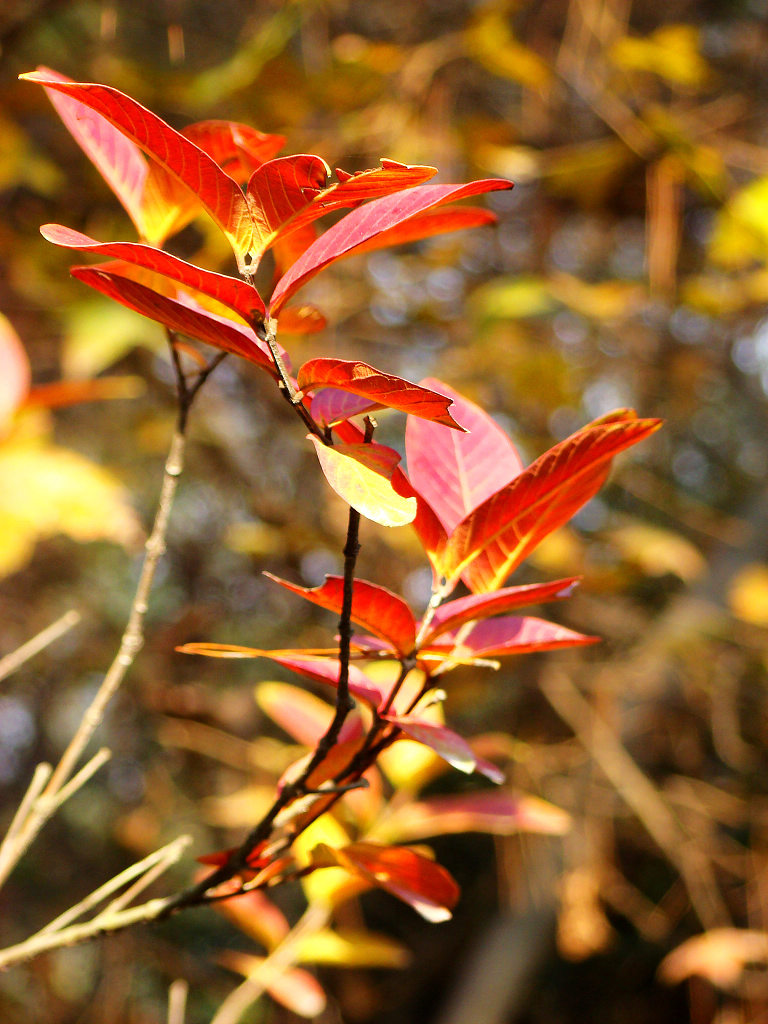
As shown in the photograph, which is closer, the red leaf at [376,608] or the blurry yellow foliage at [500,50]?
the red leaf at [376,608]

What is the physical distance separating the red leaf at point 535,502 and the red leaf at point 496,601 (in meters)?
0.01

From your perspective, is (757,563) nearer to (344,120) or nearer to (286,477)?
(286,477)

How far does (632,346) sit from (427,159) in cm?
54

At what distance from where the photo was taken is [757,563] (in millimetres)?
1605

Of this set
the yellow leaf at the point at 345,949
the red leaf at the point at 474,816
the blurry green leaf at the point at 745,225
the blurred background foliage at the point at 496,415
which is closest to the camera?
the red leaf at the point at 474,816

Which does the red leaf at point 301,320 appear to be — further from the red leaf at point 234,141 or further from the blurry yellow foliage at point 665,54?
the blurry yellow foliage at point 665,54

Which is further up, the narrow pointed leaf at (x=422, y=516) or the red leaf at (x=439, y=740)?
the narrow pointed leaf at (x=422, y=516)

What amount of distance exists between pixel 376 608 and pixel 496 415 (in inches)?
45.6

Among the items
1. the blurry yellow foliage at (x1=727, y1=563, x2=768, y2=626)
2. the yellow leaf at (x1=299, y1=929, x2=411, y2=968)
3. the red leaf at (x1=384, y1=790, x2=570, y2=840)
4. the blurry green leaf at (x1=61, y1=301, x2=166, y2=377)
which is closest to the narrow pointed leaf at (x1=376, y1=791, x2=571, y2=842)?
the red leaf at (x1=384, y1=790, x2=570, y2=840)

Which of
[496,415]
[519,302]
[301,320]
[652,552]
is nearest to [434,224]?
[301,320]

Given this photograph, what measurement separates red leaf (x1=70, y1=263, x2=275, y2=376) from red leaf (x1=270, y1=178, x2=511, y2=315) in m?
0.02

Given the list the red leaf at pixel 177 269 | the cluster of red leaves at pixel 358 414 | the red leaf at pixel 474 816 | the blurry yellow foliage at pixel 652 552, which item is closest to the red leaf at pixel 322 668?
the cluster of red leaves at pixel 358 414

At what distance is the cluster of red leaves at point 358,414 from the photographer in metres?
0.21

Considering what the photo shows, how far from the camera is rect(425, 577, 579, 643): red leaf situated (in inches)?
9.7
